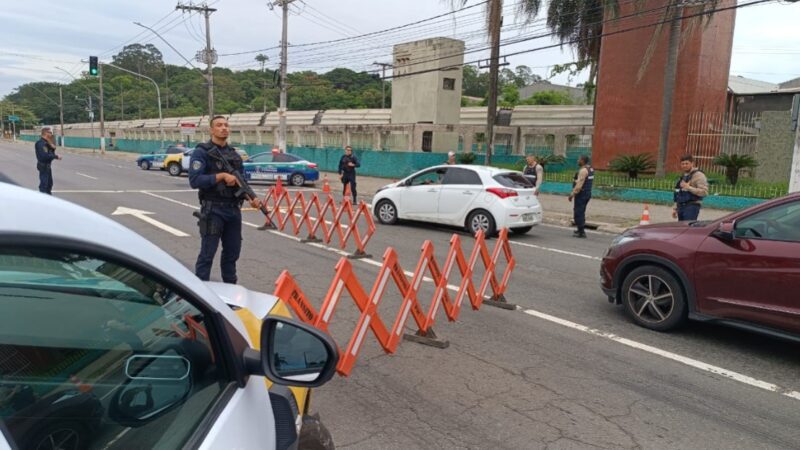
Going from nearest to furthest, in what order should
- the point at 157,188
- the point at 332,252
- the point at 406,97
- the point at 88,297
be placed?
1. the point at 88,297
2. the point at 332,252
3. the point at 157,188
4. the point at 406,97

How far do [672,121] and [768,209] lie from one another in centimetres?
1837

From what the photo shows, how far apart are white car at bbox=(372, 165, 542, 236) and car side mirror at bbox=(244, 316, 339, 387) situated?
9244 millimetres

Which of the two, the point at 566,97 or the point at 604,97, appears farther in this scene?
the point at 566,97

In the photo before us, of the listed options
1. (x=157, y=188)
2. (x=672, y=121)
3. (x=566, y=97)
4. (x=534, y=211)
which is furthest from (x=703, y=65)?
(x=566, y=97)

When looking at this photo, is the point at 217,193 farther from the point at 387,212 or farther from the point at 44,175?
the point at 44,175

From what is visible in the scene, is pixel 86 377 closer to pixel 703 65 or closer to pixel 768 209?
pixel 768 209

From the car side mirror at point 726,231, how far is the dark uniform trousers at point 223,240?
4685 mm

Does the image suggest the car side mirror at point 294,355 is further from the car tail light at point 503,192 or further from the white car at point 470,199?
the car tail light at point 503,192

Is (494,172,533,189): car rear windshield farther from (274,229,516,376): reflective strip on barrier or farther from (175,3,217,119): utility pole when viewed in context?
(175,3,217,119): utility pole

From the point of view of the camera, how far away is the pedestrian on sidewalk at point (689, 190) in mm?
9188

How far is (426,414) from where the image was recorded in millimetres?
3801

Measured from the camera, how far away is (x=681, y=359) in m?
4.88

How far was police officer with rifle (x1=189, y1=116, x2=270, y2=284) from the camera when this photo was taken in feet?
17.9

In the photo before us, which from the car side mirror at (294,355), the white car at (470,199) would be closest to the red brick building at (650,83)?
the white car at (470,199)
